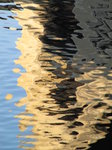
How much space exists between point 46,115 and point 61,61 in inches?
114

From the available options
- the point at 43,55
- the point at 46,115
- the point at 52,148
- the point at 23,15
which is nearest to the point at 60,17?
the point at 23,15

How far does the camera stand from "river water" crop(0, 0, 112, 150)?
6113 mm

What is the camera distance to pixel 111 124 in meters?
6.58

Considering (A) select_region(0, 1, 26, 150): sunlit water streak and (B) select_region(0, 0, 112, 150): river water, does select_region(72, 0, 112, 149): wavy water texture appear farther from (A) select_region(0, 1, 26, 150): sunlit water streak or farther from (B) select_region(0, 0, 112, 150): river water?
(A) select_region(0, 1, 26, 150): sunlit water streak

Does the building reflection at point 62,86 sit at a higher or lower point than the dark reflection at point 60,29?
lower

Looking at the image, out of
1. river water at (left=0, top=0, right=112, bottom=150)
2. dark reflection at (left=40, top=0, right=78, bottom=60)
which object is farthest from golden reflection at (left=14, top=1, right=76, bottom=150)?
dark reflection at (left=40, top=0, right=78, bottom=60)

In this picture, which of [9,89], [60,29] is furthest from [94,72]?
[60,29]

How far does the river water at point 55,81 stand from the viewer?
6.11 metres

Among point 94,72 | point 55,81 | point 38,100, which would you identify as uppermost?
point 94,72

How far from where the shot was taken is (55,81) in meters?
8.29

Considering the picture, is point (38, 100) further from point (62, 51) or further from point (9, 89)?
point (62, 51)

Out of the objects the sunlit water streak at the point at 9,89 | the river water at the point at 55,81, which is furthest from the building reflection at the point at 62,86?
the sunlit water streak at the point at 9,89

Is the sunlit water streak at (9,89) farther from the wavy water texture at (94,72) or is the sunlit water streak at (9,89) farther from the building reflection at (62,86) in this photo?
the wavy water texture at (94,72)

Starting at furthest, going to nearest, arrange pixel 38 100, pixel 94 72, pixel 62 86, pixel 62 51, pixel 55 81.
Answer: pixel 62 51 → pixel 94 72 → pixel 55 81 → pixel 62 86 → pixel 38 100
